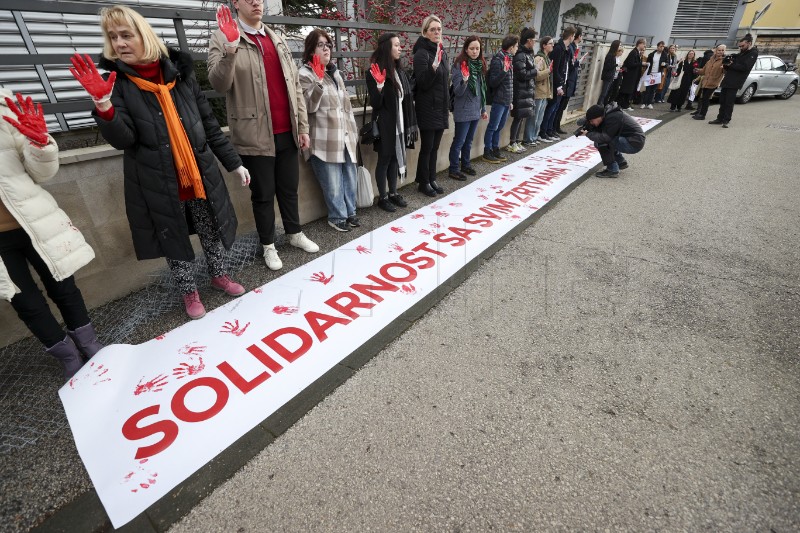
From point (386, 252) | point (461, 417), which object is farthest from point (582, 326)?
point (386, 252)

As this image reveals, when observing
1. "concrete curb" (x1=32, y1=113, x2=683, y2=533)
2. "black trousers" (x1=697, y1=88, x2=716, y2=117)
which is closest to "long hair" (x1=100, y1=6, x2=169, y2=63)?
"concrete curb" (x1=32, y1=113, x2=683, y2=533)

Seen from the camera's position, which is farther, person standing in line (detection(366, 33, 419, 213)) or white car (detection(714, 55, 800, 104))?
white car (detection(714, 55, 800, 104))

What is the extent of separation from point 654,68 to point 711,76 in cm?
226

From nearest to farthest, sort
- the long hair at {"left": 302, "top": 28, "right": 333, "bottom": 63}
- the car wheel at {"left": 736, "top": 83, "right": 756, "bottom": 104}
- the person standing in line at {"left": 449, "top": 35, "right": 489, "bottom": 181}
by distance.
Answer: the long hair at {"left": 302, "top": 28, "right": 333, "bottom": 63} → the person standing in line at {"left": 449, "top": 35, "right": 489, "bottom": 181} → the car wheel at {"left": 736, "top": 83, "right": 756, "bottom": 104}

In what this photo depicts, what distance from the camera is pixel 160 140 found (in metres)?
2.22

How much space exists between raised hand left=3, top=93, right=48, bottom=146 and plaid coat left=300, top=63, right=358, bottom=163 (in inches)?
74.2

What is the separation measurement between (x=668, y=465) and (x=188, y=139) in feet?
9.76

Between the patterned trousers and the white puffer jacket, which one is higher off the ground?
the white puffer jacket

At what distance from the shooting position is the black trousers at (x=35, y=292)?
193cm

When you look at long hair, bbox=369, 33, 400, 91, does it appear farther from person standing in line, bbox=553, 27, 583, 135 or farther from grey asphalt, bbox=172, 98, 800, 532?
person standing in line, bbox=553, 27, 583, 135

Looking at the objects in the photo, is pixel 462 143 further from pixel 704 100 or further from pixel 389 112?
pixel 704 100

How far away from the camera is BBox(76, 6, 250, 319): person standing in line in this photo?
2.00 meters

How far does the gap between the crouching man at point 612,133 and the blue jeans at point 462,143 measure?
1.75 m

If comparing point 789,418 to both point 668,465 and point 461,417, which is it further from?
point 461,417
